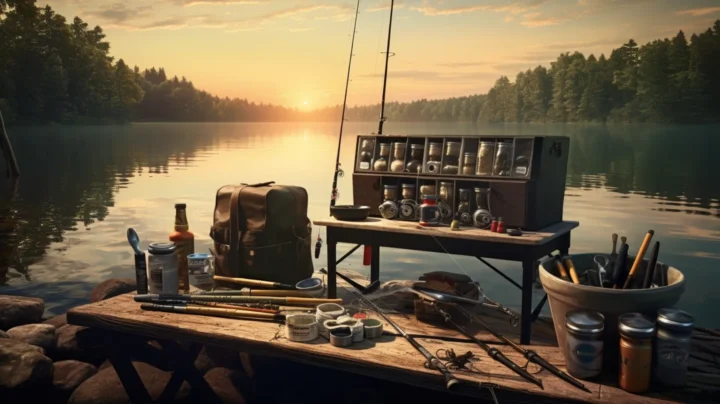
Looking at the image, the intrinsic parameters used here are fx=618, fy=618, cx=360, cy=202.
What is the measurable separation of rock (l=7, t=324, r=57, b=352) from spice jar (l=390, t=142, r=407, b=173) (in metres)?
3.86

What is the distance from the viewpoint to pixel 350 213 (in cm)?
566

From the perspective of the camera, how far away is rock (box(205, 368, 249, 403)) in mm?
5473

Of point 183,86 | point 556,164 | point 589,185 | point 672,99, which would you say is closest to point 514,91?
point 672,99

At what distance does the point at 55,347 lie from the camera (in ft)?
20.6

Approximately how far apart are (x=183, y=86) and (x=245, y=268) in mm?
135920

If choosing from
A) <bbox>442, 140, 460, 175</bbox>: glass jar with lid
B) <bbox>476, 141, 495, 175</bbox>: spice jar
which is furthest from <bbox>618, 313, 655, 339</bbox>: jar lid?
<bbox>442, 140, 460, 175</bbox>: glass jar with lid

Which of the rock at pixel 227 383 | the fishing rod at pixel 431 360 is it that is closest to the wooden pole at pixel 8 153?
the rock at pixel 227 383

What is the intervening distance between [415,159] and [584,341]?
261cm

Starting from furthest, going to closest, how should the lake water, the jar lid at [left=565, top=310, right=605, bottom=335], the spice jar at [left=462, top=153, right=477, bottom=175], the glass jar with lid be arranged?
1. the lake water
2. the glass jar with lid
3. the spice jar at [left=462, top=153, right=477, bottom=175]
4. the jar lid at [left=565, top=310, right=605, bottom=335]

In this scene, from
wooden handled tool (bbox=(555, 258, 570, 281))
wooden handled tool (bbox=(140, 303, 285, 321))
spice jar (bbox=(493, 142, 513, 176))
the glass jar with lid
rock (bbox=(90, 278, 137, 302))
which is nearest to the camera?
wooden handled tool (bbox=(555, 258, 570, 281))

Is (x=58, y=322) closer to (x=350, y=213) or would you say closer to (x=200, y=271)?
(x=200, y=271)

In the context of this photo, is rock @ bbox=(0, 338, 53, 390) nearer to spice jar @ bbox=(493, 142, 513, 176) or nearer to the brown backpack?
the brown backpack

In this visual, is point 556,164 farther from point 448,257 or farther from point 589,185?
point 589,185

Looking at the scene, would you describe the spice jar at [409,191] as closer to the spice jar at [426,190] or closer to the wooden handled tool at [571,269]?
the spice jar at [426,190]
